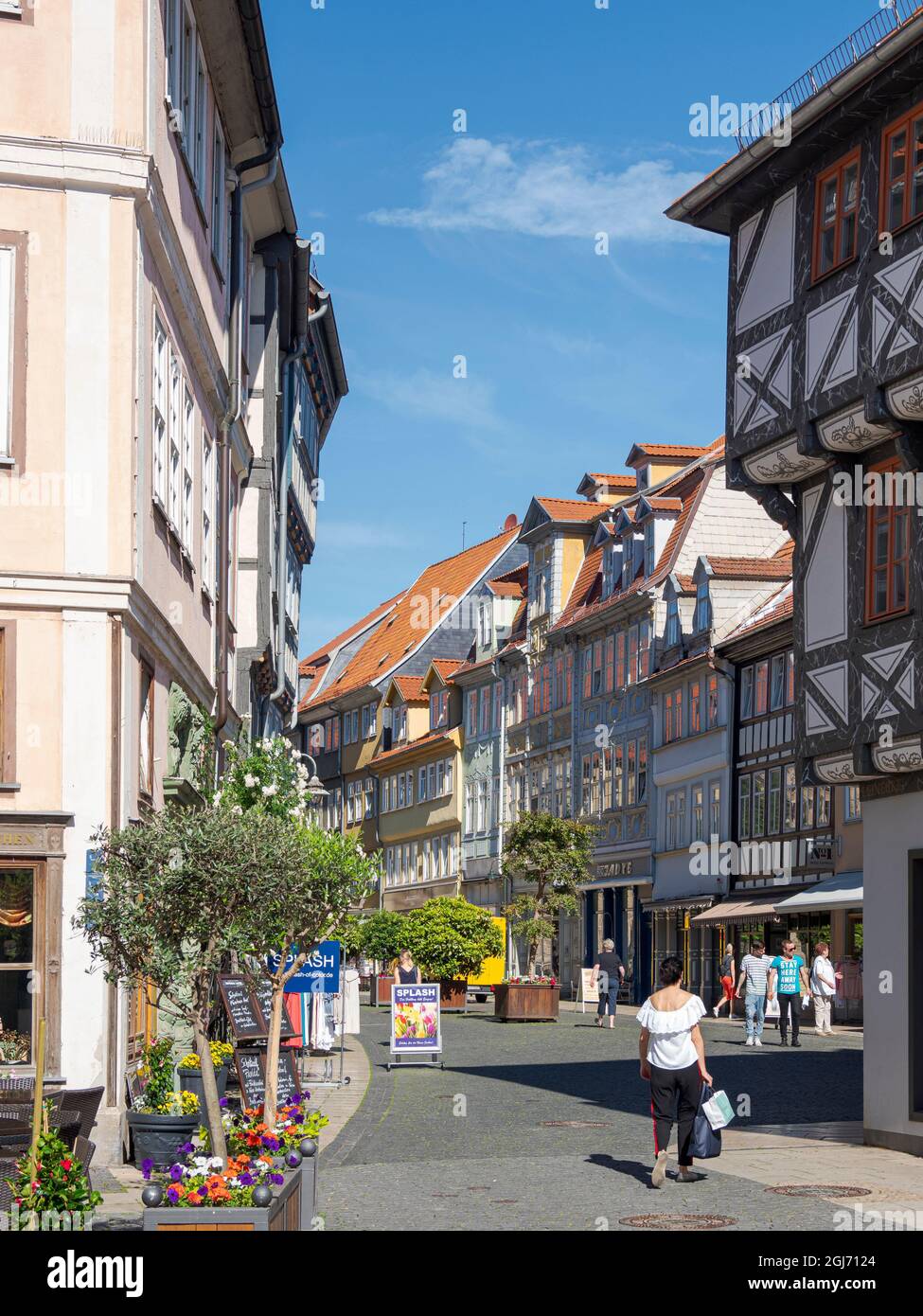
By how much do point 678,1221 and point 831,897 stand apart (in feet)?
89.6

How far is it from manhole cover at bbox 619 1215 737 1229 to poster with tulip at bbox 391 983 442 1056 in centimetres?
1596

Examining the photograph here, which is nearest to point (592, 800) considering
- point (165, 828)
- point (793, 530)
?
point (793, 530)

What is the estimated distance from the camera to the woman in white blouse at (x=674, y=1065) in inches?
578

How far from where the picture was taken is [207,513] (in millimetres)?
22906

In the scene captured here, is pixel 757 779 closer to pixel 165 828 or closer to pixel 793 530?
pixel 793 530

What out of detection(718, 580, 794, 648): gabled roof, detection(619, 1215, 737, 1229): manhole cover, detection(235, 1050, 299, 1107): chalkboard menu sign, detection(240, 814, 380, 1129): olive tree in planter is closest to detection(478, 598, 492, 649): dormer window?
detection(718, 580, 794, 648): gabled roof

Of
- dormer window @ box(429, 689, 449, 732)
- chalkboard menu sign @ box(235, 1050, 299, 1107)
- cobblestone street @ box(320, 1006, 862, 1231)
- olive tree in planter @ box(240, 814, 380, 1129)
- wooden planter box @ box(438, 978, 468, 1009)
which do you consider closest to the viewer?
olive tree in planter @ box(240, 814, 380, 1129)

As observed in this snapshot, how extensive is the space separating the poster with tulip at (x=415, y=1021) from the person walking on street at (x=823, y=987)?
400 inches

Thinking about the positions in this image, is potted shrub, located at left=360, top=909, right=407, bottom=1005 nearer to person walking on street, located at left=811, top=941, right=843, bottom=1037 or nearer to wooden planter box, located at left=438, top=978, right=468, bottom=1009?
wooden planter box, located at left=438, top=978, right=468, bottom=1009

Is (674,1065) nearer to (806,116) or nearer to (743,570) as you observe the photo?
(806,116)

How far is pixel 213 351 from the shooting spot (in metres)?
22.4

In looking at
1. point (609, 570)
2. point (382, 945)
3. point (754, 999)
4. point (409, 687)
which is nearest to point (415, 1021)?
point (754, 999)

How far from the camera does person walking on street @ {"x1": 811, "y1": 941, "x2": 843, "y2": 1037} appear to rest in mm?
36688
